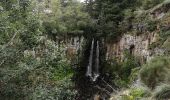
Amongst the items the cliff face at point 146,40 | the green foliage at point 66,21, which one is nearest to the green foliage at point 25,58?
the cliff face at point 146,40

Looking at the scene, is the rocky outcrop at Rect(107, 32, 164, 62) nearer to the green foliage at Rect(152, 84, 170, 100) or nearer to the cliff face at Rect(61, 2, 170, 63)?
the cliff face at Rect(61, 2, 170, 63)

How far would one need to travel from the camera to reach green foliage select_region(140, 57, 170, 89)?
1255cm

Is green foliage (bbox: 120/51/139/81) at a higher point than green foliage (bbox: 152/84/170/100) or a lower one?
lower

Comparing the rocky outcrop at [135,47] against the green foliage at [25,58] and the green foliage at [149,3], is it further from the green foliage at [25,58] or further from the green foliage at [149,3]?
the green foliage at [25,58]

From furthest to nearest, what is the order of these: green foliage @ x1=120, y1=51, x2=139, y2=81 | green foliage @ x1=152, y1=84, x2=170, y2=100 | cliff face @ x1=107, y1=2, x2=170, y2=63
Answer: green foliage @ x1=120, y1=51, x2=139, y2=81, cliff face @ x1=107, y1=2, x2=170, y2=63, green foliage @ x1=152, y1=84, x2=170, y2=100

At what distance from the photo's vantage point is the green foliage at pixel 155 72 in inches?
494

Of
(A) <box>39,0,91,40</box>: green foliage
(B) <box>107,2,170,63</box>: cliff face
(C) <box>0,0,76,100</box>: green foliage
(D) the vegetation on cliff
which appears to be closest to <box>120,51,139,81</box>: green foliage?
(D) the vegetation on cliff

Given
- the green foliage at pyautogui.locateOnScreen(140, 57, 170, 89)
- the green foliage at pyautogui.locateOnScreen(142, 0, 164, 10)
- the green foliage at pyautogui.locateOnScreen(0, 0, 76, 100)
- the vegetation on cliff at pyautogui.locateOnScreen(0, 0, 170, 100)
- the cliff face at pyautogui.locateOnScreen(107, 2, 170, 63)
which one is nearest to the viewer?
the green foliage at pyautogui.locateOnScreen(0, 0, 76, 100)

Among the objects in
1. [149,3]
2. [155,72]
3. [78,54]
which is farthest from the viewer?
[78,54]

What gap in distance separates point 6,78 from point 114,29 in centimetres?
1590

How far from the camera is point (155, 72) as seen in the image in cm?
1302

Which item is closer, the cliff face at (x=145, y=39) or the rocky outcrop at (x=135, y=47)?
the cliff face at (x=145, y=39)

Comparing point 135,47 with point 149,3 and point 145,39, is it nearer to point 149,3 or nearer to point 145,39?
point 145,39

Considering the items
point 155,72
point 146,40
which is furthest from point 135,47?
point 155,72
